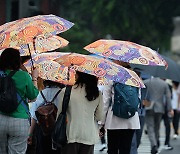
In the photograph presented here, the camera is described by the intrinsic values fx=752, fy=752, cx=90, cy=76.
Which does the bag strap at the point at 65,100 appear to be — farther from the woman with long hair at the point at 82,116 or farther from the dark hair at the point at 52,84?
the dark hair at the point at 52,84

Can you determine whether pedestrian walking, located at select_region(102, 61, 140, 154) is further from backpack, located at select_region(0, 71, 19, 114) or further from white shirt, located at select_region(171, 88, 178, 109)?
white shirt, located at select_region(171, 88, 178, 109)

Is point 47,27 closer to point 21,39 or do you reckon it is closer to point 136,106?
point 21,39

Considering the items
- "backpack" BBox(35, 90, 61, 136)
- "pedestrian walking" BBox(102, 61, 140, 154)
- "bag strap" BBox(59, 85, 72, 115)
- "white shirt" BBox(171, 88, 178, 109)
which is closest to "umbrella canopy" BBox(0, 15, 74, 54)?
"bag strap" BBox(59, 85, 72, 115)

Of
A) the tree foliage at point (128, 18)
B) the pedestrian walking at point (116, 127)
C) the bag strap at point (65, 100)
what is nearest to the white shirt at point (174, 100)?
the pedestrian walking at point (116, 127)

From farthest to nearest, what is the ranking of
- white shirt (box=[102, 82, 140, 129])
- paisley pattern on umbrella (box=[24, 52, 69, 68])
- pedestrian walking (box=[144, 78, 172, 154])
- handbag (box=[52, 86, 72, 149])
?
pedestrian walking (box=[144, 78, 172, 154]), white shirt (box=[102, 82, 140, 129]), paisley pattern on umbrella (box=[24, 52, 69, 68]), handbag (box=[52, 86, 72, 149])

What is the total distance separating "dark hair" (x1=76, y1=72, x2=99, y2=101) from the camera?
324 inches

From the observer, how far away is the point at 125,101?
9.39 meters

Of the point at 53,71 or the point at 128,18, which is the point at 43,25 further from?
the point at 128,18

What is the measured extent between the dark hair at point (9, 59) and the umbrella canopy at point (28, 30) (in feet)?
0.28

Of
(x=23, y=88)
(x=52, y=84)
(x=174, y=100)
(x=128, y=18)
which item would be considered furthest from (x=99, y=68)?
(x=128, y=18)

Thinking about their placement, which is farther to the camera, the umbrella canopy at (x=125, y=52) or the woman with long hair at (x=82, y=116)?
the umbrella canopy at (x=125, y=52)

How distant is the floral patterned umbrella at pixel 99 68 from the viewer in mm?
8124

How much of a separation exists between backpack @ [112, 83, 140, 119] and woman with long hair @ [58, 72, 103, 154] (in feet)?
3.62

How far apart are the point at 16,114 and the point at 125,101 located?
1935 mm
